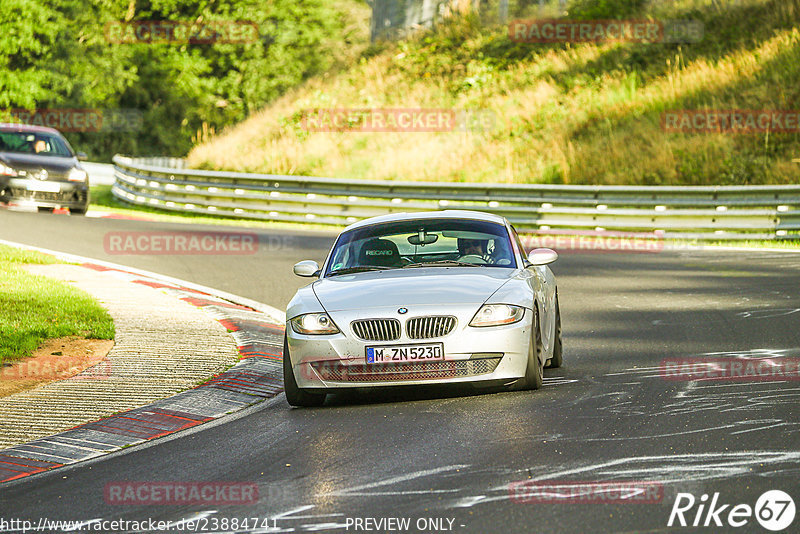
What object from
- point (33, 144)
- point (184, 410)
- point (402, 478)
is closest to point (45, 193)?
point (33, 144)

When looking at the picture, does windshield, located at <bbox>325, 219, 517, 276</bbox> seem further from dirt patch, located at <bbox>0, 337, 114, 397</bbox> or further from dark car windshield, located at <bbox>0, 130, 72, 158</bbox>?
dark car windshield, located at <bbox>0, 130, 72, 158</bbox>

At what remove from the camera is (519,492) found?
617 centimetres

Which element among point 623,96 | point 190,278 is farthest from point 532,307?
point 623,96

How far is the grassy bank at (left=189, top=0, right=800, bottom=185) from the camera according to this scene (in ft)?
92.6

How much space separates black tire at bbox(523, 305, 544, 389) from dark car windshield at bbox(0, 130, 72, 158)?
68.5 feet

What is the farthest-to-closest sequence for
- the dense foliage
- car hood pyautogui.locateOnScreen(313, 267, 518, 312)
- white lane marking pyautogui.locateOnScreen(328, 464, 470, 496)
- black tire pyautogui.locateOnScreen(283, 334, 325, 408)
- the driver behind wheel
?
the dense foliage < the driver behind wheel < black tire pyautogui.locateOnScreen(283, 334, 325, 408) < car hood pyautogui.locateOnScreen(313, 267, 518, 312) < white lane marking pyautogui.locateOnScreen(328, 464, 470, 496)

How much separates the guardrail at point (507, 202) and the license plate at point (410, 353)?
1586 cm

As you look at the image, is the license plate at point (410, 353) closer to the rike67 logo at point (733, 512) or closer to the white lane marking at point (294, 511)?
the white lane marking at point (294, 511)

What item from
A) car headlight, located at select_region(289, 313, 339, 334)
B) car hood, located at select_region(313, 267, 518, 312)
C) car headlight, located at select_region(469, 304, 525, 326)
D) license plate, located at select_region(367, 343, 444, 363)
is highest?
car hood, located at select_region(313, 267, 518, 312)

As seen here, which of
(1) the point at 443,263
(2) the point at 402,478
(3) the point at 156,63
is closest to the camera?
(2) the point at 402,478

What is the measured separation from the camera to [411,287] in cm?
921

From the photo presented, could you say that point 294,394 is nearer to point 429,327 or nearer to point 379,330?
point 379,330

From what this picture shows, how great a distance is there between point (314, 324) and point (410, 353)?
81cm

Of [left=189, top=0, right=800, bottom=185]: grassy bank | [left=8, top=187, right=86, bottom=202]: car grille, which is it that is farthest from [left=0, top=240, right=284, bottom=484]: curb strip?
[left=189, top=0, right=800, bottom=185]: grassy bank
